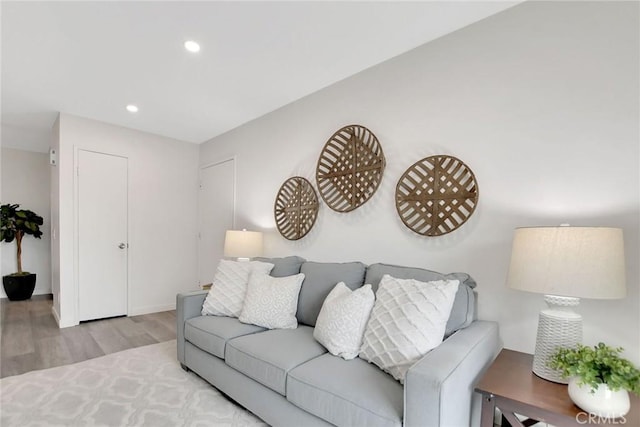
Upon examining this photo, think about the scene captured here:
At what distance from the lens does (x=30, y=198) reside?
17.1 feet

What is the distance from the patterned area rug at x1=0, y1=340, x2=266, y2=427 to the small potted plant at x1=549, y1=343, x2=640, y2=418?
1577mm

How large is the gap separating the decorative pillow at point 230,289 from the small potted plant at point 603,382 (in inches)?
78.4

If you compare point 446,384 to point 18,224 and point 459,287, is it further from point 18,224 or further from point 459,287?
point 18,224

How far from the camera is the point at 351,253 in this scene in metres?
2.57

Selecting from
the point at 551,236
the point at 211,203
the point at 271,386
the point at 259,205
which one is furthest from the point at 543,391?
the point at 211,203

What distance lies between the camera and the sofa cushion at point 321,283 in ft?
7.14

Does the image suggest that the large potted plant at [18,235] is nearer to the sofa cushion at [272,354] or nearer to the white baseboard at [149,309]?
the white baseboard at [149,309]

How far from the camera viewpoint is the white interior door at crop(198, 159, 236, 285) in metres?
3.96

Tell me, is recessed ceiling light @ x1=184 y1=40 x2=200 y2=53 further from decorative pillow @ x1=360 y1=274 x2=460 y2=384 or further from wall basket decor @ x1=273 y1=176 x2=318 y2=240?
decorative pillow @ x1=360 y1=274 x2=460 y2=384

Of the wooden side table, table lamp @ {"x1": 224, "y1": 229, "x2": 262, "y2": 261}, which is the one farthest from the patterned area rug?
the wooden side table

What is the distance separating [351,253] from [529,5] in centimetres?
193

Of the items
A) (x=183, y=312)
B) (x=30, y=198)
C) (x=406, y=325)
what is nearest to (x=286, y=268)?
(x=183, y=312)

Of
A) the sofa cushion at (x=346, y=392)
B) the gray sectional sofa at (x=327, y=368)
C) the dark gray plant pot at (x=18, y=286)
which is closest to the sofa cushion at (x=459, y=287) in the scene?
the gray sectional sofa at (x=327, y=368)

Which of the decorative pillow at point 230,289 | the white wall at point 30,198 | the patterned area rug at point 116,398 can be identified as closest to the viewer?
the patterned area rug at point 116,398
